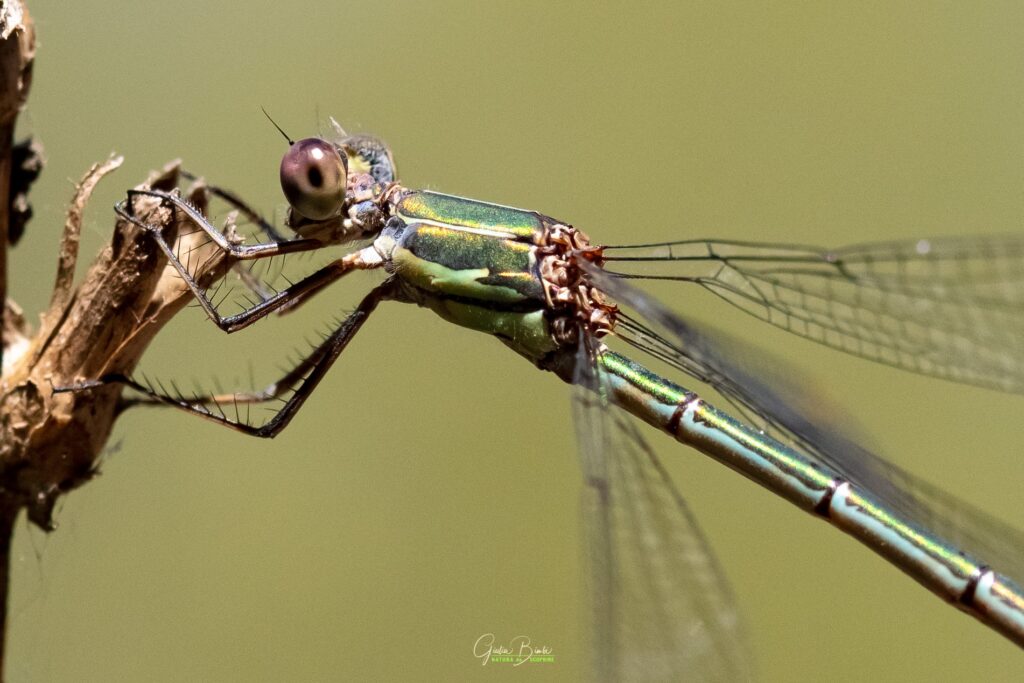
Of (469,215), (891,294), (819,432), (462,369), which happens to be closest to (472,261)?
(469,215)

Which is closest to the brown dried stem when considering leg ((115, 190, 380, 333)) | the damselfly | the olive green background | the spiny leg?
leg ((115, 190, 380, 333))

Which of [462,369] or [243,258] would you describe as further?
[462,369]

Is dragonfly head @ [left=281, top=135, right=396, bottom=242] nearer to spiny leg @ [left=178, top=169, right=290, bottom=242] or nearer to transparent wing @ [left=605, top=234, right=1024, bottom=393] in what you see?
spiny leg @ [left=178, top=169, right=290, bottom=242]

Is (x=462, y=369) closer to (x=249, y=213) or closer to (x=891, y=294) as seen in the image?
(x=249, y=213)

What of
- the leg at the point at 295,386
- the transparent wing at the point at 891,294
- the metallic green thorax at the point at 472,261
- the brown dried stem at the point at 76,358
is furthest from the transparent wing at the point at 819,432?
the brown dried stem at the point at 76,358

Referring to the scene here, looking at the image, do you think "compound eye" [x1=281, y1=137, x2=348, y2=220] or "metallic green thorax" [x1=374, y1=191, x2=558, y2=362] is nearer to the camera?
"compound eye" [x1=281, y1=137, x2=348, y2=220]

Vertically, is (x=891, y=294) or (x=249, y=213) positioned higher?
(x=891, y=294)
